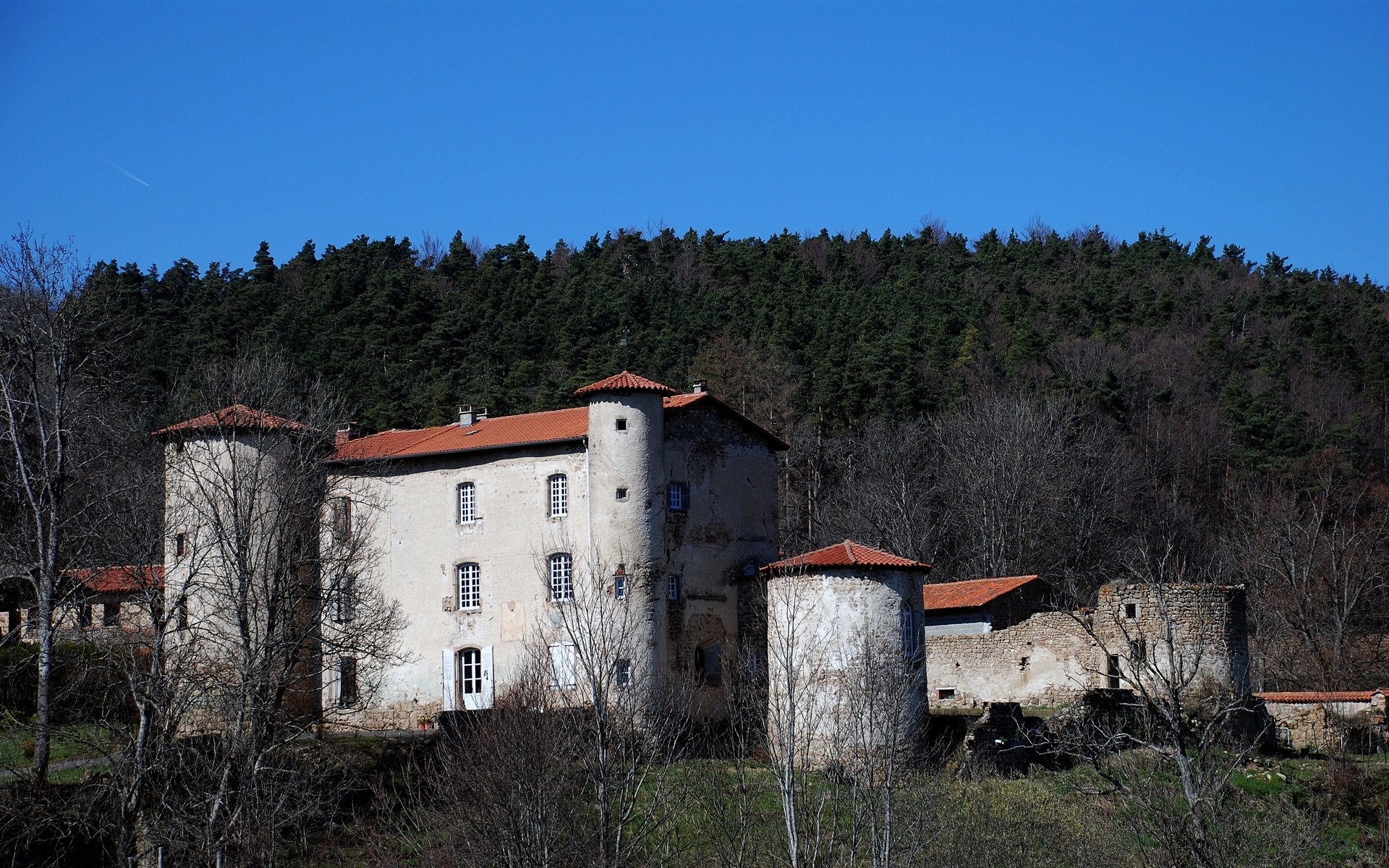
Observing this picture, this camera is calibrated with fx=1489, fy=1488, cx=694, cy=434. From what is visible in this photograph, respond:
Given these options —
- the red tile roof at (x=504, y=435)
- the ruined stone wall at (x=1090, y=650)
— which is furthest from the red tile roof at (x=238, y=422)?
the ruined stone wall at (x=1090, y=650)

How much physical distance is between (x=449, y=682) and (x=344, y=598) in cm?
464

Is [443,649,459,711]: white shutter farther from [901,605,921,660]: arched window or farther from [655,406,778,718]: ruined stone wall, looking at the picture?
[901,605,921,660]: arched window

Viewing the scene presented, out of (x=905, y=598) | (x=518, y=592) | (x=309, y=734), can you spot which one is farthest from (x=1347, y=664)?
(x=309, y=734)

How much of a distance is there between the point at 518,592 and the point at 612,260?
39794 millimetres

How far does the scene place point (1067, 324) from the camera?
223 feet

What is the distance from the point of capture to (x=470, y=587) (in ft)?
125

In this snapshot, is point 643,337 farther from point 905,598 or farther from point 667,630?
point 905,598

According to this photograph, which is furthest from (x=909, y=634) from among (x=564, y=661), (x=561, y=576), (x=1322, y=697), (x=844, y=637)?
(x=1322, y=697)

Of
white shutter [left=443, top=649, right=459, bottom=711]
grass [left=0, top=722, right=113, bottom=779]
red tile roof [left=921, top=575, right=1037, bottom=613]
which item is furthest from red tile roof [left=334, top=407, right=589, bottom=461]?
red tile roof [left=921, top=575, right=1037, bottom=613]

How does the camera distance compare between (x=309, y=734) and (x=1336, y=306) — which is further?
(x=1336, y=306)

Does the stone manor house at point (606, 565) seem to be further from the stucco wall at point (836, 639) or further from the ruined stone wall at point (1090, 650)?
the stucco wall at point (836, 639)

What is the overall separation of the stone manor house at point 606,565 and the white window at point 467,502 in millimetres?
53

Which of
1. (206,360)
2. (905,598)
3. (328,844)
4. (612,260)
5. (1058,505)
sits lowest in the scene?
(328,844)

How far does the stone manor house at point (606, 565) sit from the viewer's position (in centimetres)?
3478
